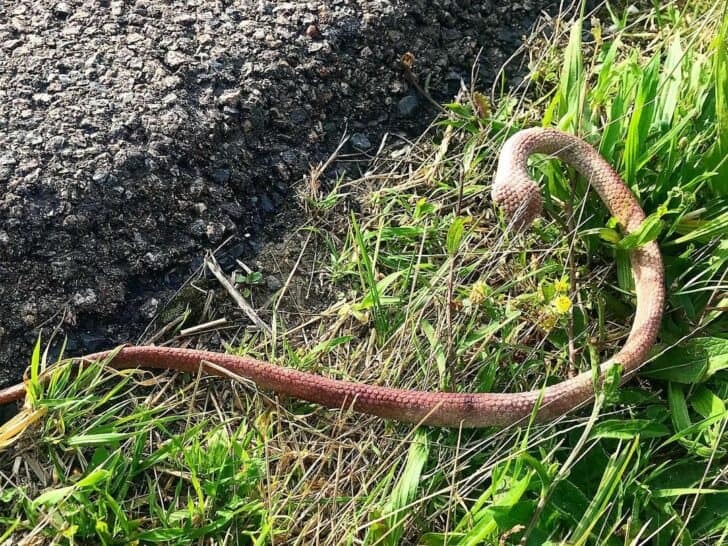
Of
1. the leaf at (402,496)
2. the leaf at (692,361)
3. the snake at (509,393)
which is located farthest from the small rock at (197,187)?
the leaf at (692,361)

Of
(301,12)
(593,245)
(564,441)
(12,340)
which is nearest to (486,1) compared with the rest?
(301,12)

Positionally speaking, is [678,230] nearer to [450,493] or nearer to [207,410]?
[450,493]

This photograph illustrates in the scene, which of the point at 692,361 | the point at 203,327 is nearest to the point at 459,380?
the point at 692,361

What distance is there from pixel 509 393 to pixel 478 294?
0.99ft

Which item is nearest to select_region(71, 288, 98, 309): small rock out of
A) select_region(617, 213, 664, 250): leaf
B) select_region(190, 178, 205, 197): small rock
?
select_region(190, 178, 205, 197): small rock

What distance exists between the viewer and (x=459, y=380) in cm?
215

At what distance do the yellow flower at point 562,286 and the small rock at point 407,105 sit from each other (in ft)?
3.22

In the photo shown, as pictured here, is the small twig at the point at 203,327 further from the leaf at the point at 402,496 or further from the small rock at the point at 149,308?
the leaf at the point at 402,496

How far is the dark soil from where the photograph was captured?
7.16ft

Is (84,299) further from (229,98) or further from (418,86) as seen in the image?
(418,86)

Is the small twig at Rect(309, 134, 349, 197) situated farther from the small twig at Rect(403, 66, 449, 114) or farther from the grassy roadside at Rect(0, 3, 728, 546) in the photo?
the small twig at Rect(403, 66, 449, 114)

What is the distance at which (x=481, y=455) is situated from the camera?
198 centimetres

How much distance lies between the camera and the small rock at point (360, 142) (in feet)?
8.94

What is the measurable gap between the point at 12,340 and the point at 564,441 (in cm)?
161
